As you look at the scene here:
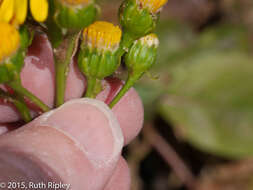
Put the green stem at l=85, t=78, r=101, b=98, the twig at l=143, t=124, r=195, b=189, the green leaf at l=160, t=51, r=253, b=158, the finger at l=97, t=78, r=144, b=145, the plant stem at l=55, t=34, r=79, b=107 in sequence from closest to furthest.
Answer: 1. the plant stem at l=55, t=34, r=79, b=107
2. the green stem at l=85, t=78, r=101, b=98
3. the finger at l=97, t=78, r=144, b=145
4. the green leaf at l=160, t=51, r=253, b=158
5. the twig at l=143, t=124, r=195, b=189

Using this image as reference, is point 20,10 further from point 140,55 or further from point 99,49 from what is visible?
point 140,55

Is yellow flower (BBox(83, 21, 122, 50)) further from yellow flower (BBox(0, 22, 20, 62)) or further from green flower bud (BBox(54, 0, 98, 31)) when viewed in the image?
yellow flower (BBox(0, 22, 20, 62))

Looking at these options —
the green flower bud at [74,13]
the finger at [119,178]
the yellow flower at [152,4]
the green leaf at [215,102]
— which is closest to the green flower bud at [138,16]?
the yellow flower at [152,4]

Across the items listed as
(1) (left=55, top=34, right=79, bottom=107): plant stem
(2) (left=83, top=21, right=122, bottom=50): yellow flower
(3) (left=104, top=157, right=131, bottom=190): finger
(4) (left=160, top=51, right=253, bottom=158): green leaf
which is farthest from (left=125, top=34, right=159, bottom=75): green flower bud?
(4) (left=160, top=51, right=253, bottom=158): green leaf

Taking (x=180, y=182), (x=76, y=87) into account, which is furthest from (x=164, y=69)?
(x=76, y=87)

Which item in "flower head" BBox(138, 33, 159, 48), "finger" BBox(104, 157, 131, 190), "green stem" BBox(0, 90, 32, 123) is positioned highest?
"flower head" BBox(138, 33, 159, 48)

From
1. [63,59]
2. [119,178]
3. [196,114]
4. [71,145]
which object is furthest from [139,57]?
[196,114]
